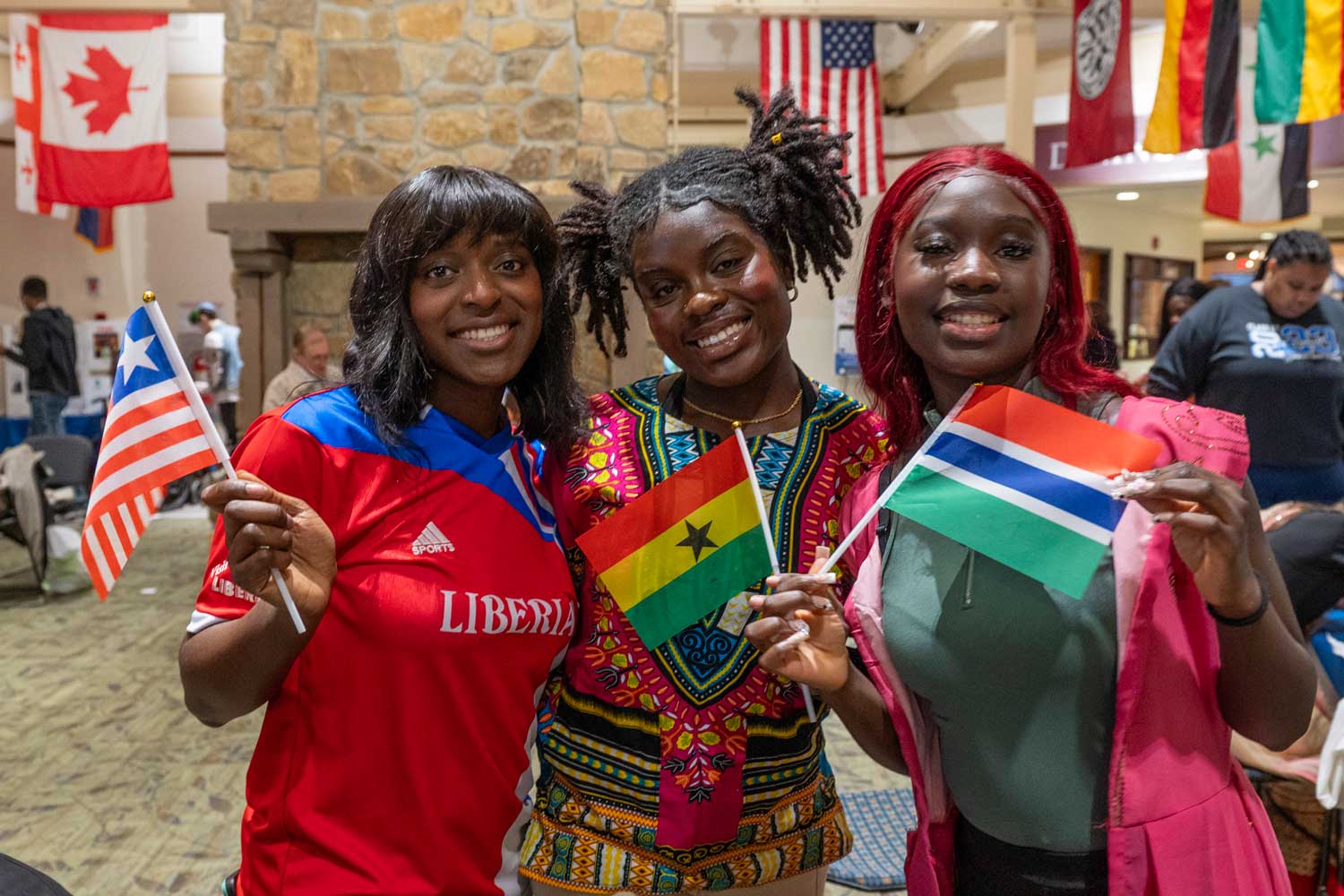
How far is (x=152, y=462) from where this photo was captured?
141 cm

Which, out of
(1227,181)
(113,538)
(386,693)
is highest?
(1227,181)

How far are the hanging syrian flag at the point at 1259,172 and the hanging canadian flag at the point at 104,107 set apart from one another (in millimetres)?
8183

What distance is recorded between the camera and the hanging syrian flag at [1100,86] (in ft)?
19.9

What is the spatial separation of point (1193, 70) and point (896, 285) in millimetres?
5206

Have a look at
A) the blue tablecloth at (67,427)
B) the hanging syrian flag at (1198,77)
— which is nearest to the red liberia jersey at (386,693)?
the hanging syrian flag at (1198,77)

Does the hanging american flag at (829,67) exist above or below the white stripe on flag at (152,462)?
above

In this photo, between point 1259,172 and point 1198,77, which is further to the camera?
point 1259,172

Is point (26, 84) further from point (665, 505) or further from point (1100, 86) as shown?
point (665, 505)

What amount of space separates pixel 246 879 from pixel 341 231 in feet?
15.6

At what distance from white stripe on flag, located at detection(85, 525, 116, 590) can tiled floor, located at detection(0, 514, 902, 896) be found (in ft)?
7.84

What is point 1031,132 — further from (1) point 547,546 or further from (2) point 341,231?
(1) point 547,546

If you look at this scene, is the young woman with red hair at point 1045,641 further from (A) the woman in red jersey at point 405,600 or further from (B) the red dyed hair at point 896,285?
(A) the woman in red jersey at point 405,600

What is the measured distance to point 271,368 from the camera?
588cm

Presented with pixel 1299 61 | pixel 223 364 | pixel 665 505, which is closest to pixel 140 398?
pixel 665 505
